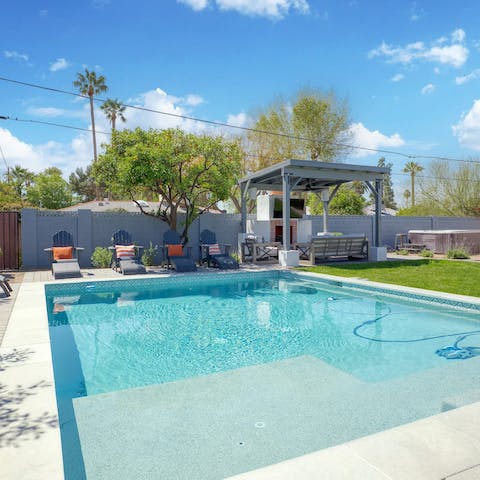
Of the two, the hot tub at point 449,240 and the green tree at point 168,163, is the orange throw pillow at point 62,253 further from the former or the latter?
the hot tub at point 449,240

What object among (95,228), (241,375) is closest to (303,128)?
(95,228)

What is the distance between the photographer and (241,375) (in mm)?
4695

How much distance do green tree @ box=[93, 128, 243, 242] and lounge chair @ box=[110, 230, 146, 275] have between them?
1.72 metres

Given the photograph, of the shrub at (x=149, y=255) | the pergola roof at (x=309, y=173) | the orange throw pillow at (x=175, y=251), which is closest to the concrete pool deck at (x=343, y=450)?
the orange throw pillow at (x=175, y=251)

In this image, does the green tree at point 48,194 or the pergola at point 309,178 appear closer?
the pergola at point 309,178

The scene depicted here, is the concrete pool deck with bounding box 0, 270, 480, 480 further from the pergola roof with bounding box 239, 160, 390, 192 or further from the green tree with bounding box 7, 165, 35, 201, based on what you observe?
the green tree with bounding box 7, 165, 35, 201

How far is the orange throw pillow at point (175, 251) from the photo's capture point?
13.3 meters

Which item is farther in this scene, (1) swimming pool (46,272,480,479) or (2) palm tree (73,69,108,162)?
(2) palm tree (73,69,108,162)

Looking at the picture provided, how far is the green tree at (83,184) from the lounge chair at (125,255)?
37.5 m

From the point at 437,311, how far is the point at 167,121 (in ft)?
45.0

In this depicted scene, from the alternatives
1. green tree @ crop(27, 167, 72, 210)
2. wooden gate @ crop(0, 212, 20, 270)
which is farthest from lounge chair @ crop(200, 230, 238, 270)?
green tree @ crop(27, 167, 72, 210)

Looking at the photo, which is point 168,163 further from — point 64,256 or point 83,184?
point 83,184

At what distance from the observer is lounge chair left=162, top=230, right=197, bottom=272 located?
487 inches

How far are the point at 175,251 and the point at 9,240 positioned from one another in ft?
18.3
